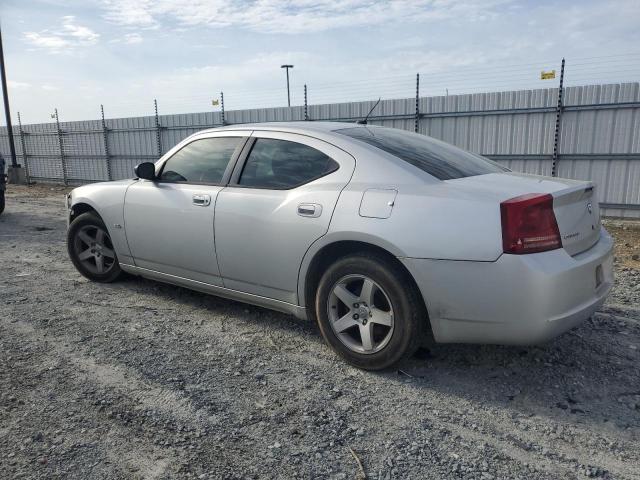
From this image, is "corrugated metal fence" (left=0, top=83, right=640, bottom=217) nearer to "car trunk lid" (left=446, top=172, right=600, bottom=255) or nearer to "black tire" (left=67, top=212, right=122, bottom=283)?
"car trunk lid" (left=446, top=172, right=600, bottom=255)

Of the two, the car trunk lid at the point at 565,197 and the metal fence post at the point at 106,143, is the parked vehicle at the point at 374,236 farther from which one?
the metal fence post at the point at 106,143

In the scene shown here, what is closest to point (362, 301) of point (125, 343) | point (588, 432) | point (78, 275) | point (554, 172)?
point (588, 432)

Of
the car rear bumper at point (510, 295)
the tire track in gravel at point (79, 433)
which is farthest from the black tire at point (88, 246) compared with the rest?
the car rear bumper at point (510, 295)

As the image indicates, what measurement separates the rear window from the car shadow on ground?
3.89 feet

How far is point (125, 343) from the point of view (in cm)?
361

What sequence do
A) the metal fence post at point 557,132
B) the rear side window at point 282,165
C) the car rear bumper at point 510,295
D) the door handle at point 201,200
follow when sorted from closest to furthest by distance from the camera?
the car rear bumper at point 510,295, the rear side window at point 282,165, the door handle at point 201,200, the metal fence post at point 557,132

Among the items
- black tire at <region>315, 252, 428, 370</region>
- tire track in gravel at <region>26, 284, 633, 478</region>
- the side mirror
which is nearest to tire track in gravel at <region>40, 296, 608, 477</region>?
tire track in gravel at <region>26, 284, 633, 478</region>

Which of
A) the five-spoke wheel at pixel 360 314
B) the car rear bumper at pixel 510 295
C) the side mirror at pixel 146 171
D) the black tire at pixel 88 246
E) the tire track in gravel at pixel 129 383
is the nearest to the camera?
the car rear bumper at pixel 510 295

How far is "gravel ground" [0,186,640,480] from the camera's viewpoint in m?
2.28

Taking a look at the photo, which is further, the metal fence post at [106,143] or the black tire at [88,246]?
the metal fence post at [106,143]

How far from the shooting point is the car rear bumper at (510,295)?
2.57 metres

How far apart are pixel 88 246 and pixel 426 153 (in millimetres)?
3454

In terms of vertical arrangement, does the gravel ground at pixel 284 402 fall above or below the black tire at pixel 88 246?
below

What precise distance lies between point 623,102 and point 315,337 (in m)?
8.39
